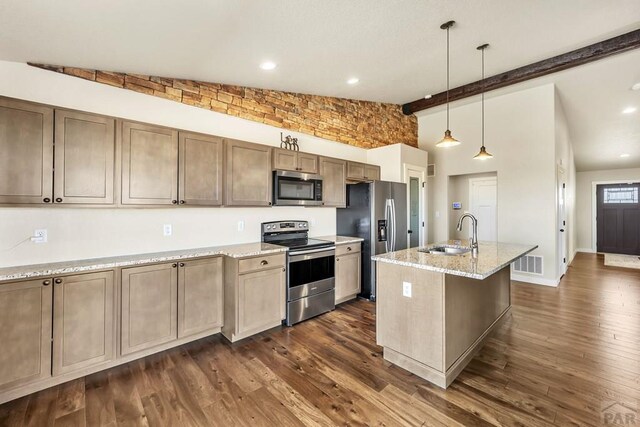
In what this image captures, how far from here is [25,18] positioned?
178cm

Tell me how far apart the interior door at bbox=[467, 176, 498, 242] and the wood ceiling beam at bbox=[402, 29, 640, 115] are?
1955 millimetres

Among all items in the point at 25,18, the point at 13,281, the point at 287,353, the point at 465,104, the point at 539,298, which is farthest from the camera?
the point at 465,104

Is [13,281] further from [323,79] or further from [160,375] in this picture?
[323,79]

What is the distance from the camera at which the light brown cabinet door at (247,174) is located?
3111 millimetres

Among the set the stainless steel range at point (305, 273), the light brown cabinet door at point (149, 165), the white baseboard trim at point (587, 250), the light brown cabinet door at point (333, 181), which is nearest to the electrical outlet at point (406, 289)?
the stainless steel range at point (305, 273)

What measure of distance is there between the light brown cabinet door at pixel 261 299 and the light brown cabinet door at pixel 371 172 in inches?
98.8

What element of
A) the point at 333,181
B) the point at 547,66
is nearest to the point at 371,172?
the point at 333,181

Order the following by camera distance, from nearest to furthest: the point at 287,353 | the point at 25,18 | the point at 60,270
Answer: the point at 25,18
the point at 60,270
the point at 287,353

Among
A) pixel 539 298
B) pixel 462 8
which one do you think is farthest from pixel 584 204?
pixel 462 8

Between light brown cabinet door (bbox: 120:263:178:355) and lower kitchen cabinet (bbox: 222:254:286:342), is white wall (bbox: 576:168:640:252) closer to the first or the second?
lower kitchen cabinet (bbox: 222:254:286:342)

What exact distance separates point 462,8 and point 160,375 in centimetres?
442

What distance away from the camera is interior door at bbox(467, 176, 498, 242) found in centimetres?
591

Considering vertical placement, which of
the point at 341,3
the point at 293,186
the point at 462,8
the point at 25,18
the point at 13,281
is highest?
the point at 462,8

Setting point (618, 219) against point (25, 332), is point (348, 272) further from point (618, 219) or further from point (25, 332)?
point (618, 219)
